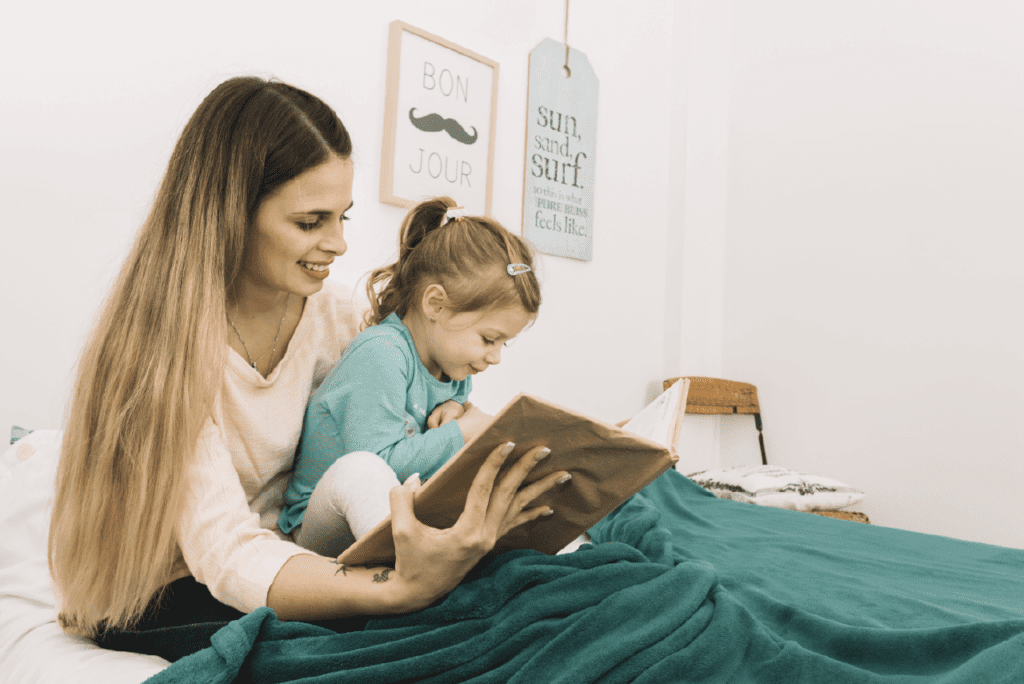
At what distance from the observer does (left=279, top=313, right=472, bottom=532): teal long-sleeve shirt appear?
1.00 meters

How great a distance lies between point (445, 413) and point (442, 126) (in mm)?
1183

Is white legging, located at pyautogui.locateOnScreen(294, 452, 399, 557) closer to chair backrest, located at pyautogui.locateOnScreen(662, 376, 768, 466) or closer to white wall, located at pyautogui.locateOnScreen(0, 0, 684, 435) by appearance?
white wall, located at pyautogui.locateOnScreen(0, 0, 684, 435)

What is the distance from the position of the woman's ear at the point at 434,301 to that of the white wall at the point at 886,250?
2.01 metres

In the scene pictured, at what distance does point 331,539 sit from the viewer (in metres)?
0.92

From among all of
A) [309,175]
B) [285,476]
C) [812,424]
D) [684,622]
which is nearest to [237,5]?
[309,175]

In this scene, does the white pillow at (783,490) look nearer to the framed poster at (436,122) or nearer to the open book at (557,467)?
the framed poster at (436,122)

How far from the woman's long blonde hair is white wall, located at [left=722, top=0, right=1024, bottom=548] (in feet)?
7.80

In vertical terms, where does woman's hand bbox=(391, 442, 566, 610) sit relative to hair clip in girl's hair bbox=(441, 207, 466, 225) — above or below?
below

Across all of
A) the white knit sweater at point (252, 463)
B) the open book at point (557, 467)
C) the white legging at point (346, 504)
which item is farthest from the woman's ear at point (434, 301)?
the open book at point (557, 467)

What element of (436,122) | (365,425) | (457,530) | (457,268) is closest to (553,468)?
(457,530)

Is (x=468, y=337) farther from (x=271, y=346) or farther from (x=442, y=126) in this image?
(x=442, y=126)

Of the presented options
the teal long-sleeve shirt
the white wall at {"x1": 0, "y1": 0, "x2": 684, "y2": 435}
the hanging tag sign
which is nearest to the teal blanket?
the teal long-sleeve shirt

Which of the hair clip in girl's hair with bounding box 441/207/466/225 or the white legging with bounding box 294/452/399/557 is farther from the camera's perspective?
the hair clip in girl's hair with bounding box 441/207/466/225

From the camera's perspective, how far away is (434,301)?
1241 mm
